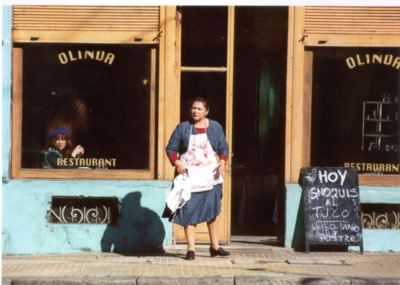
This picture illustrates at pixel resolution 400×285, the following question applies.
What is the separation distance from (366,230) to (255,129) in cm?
255

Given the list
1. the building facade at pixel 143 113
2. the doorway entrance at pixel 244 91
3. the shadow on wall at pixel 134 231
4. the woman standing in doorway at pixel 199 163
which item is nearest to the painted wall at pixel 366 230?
the building facade at pixel 143 113

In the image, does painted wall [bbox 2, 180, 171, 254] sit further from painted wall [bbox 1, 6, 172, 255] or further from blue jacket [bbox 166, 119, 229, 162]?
blue jacket [bbox 166, 119, 229, 162]

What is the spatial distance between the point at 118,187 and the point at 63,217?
78 cm

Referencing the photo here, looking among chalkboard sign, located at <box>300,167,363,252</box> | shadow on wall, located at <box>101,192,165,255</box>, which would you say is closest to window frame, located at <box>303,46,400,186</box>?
chalkboard sign, located at <box>300,167,363,252</box>

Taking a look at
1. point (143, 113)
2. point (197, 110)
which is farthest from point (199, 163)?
point (143, 113)

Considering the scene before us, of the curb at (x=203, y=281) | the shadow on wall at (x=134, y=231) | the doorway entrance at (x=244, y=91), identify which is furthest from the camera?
the doorway entrance at (x=244, y=91)

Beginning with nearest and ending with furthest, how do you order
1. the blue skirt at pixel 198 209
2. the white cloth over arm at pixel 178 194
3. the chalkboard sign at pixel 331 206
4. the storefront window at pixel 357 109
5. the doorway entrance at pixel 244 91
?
the white cloth over arm at pixel 178 194 → the blue skirt at pixel 198 209 → the chalkboard sign at pixel 331 206 → the storefront window at pixel 357 109 → the doorway entrance at pixel 244 91

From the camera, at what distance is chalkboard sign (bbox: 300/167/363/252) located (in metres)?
9.62

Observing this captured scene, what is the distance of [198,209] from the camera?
912cm

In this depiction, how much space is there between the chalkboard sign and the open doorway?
131cm

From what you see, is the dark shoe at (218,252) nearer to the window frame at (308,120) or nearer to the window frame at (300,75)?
the window frame at (300,75)

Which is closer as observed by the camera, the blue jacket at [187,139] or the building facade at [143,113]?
the blue jacket at [187,139]

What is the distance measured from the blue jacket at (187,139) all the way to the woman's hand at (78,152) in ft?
4.38

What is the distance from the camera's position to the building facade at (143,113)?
9711 mm
